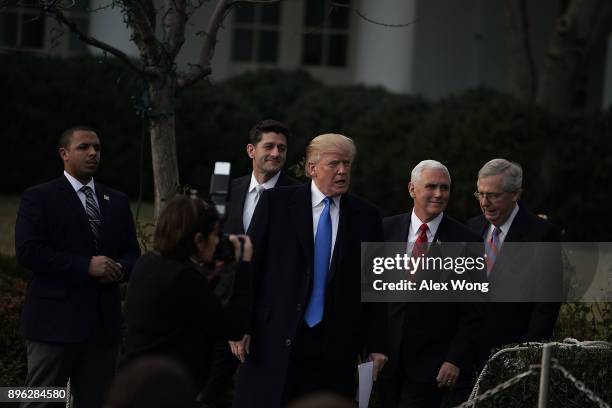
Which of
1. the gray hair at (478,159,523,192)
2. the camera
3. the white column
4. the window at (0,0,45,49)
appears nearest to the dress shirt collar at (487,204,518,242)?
the gray hair at (478,159,523,192)

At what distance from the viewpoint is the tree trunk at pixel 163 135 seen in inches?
321

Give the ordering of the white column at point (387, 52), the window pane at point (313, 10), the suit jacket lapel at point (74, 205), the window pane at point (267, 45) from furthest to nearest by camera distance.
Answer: the window pane at point (267, 45)
the window pane at point (313, 10)
the white column at point (387, 52)
the suit jacket lapel at point (74, 205)

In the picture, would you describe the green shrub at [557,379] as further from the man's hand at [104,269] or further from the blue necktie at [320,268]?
the man's hand at [104,269]

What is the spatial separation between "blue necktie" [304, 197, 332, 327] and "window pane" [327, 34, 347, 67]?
15.9 metres

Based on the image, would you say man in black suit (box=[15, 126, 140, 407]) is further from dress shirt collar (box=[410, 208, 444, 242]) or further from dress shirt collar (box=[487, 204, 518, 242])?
dress shirt collar (box=[487, 204, 518, 242])

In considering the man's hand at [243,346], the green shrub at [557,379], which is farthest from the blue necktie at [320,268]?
the green shrub at [557,379]

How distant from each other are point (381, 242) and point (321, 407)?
328 centimetres

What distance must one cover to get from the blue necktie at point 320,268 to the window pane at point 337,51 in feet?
52.1

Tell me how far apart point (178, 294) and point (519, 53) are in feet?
44.2

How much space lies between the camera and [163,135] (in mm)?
8219

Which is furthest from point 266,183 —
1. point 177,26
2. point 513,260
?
point 513,260

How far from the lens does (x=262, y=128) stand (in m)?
7.75

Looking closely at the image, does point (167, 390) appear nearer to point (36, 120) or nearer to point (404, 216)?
point (404, 216)

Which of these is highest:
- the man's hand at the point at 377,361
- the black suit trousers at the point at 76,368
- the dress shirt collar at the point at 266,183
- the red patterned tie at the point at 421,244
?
the dress shirt collar at the point at 266,183
